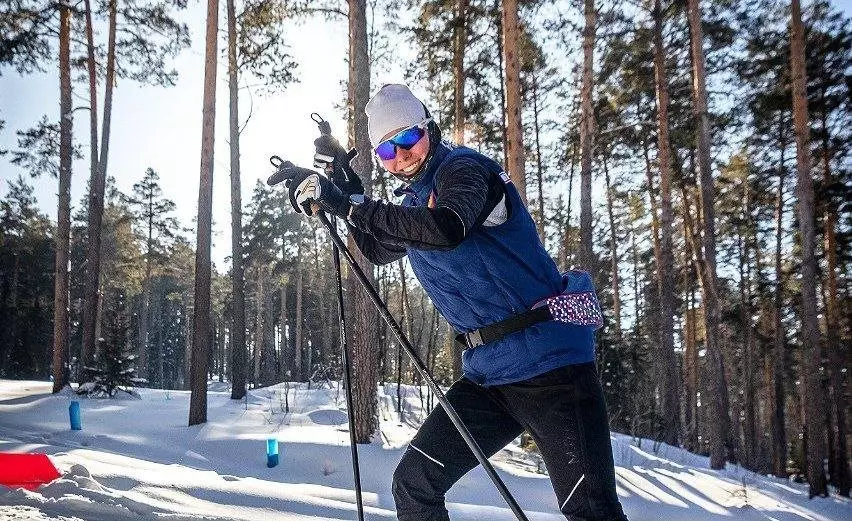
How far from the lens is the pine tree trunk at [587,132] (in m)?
12.1

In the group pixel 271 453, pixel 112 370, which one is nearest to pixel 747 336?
pixel 271 453

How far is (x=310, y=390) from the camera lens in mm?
20031

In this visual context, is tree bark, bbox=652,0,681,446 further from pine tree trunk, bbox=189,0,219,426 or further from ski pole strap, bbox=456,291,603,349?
ski pole strap, bbox=456,291,603,349

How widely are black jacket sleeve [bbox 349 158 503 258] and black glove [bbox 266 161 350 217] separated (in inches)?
5.2

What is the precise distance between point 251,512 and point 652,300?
1093 inches

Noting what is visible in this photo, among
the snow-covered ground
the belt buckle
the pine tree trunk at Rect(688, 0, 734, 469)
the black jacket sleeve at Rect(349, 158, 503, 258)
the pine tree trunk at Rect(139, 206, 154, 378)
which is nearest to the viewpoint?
the black jacket sleeve at Rect(349, 158, 503, 258)

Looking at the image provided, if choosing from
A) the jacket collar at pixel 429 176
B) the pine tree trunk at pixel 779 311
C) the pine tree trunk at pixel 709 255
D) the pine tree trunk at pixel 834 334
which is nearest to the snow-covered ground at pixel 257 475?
the pine tree trunk at pixel 709 255

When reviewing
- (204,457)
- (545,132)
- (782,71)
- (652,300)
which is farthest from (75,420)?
(652,300)

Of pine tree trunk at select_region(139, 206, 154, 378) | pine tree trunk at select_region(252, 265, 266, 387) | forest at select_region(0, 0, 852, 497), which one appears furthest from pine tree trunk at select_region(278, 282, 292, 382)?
forest at select_region(0, 0, 852, 497)

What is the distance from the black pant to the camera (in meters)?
2.07

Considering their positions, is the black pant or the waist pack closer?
the black pant

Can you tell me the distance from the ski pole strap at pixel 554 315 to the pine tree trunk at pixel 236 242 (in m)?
14.6

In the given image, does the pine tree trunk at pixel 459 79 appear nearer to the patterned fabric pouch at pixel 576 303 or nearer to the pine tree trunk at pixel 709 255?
the pine tree trunk at pixel 709 255

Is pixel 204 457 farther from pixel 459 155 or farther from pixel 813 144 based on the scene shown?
pixel 813 144
